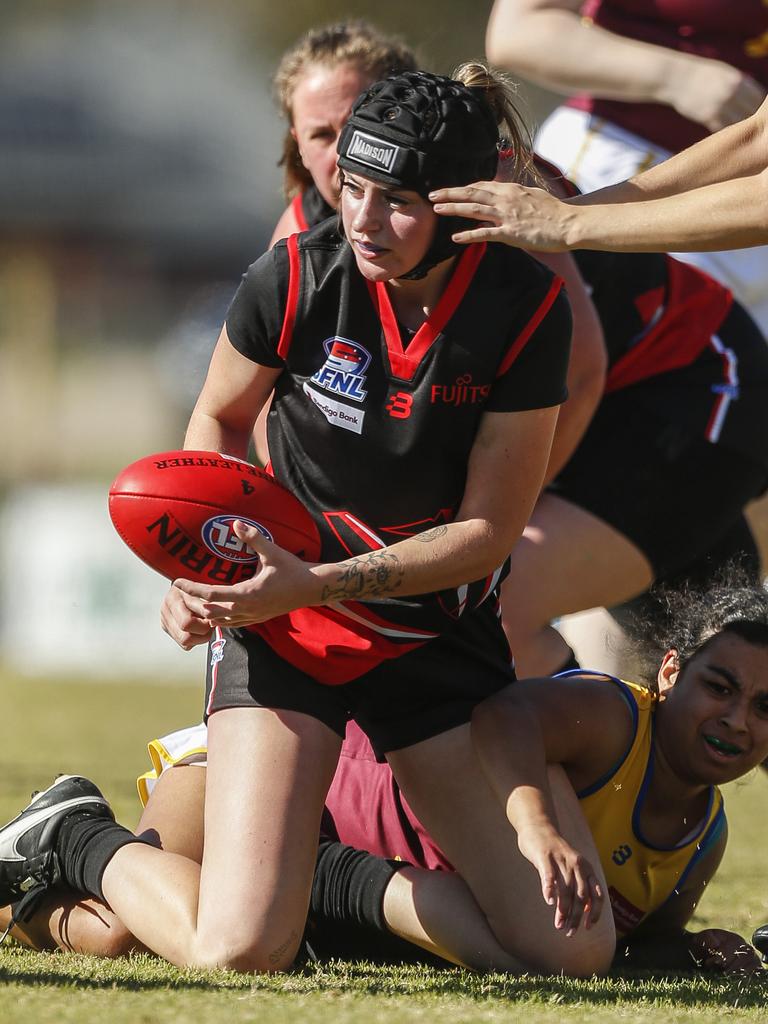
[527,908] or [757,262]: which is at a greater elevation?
[757,262]

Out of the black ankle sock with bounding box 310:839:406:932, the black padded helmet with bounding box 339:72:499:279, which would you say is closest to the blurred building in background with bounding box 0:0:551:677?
the black ankle sock with bounding box 310:839:406:932

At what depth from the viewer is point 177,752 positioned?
3939 millimetres

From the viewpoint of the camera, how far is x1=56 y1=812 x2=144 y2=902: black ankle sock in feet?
11.5

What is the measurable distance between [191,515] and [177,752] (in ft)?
2.99

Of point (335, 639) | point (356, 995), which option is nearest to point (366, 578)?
point (335, 639)

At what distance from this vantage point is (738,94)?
174 inches

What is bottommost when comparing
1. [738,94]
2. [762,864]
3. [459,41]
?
[762,864]

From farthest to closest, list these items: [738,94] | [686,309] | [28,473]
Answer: [28,473] < [686,309] < [738,94]

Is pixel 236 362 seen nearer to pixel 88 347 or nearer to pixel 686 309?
pixel 686 309

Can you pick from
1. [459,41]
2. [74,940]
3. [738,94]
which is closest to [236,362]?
[74,940]

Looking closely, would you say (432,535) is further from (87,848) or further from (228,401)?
(87,848)

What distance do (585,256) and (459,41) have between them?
26876mm

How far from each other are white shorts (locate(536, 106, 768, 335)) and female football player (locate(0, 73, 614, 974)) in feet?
5.14

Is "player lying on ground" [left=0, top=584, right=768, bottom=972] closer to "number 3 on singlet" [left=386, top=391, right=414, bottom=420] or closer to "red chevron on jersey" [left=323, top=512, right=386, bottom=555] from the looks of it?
"red chevron on jersey" [left=323, top=512, right=386, bottom=555]
